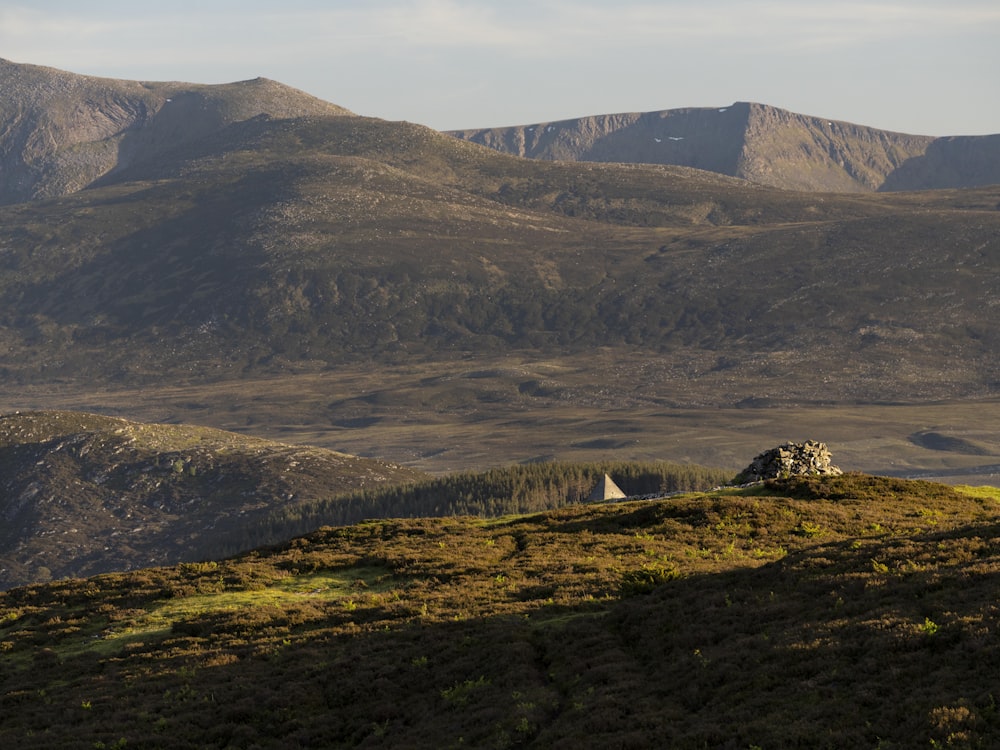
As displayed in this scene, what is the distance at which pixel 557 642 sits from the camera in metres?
37.9

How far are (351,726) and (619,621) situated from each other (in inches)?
375

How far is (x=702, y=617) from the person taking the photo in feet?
122

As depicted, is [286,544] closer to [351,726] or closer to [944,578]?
[351,726]

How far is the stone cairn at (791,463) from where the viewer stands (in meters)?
71.8

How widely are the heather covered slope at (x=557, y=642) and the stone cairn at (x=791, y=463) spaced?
12465mm

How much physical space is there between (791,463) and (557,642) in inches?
1476

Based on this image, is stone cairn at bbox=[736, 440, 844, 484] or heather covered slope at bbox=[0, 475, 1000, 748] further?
stone cairn at bbox=[736, 440, 844, 484]

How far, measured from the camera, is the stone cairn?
7181 centimetres

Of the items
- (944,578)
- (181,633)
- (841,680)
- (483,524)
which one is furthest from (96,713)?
(483,524)

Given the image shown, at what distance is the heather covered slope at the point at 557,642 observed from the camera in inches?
1140

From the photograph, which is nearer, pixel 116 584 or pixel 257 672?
pixel 257 672

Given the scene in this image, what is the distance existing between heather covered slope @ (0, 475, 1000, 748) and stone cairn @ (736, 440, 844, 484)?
1246 cm

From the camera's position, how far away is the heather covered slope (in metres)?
29.0

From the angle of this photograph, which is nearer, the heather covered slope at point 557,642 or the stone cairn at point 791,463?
the heather covered slope at point 557,642
